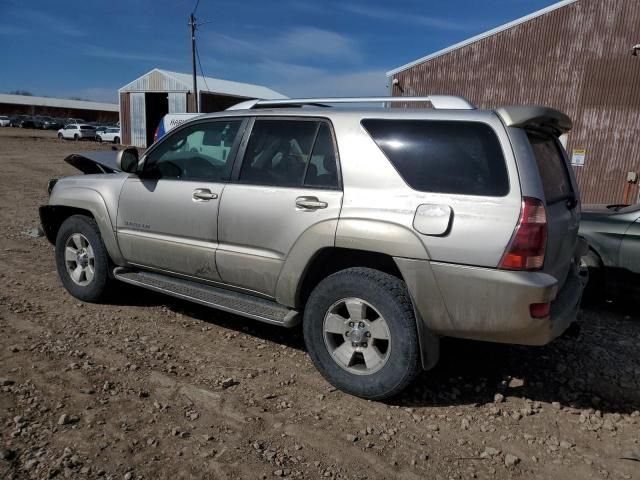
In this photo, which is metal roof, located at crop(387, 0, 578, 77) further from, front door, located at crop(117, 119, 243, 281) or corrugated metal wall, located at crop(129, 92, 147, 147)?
corrugated metal wall, located at crop(129, 92, 147, 147)

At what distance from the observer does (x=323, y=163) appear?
3.55m

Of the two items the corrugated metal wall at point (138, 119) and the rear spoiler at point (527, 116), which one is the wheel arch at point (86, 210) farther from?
the corrugated metal wall at point (138, 119)

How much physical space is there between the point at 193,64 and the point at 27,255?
83.5 ft

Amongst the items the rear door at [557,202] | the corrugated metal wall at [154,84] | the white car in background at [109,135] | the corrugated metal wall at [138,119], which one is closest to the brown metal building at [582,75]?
the rear door at [557,202]

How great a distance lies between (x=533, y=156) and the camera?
9.77 ft

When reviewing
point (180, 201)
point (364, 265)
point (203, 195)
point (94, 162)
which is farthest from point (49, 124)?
point (364, 265)

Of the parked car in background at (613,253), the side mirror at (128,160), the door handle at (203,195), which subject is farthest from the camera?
the parked car in background at (613,253)

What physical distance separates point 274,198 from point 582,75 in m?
13.0

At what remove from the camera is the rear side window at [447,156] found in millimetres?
2975

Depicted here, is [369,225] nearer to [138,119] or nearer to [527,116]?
[527,116]

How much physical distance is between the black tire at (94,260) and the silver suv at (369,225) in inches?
18.2

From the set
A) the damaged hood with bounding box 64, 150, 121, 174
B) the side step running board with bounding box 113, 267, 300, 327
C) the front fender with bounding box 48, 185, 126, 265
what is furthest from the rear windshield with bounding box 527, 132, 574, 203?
the damaged hood with bounding box 64, 150, 121, 174

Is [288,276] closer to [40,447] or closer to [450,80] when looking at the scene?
[40,447]

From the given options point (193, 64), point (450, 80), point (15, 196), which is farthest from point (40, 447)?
point (193, 64)
